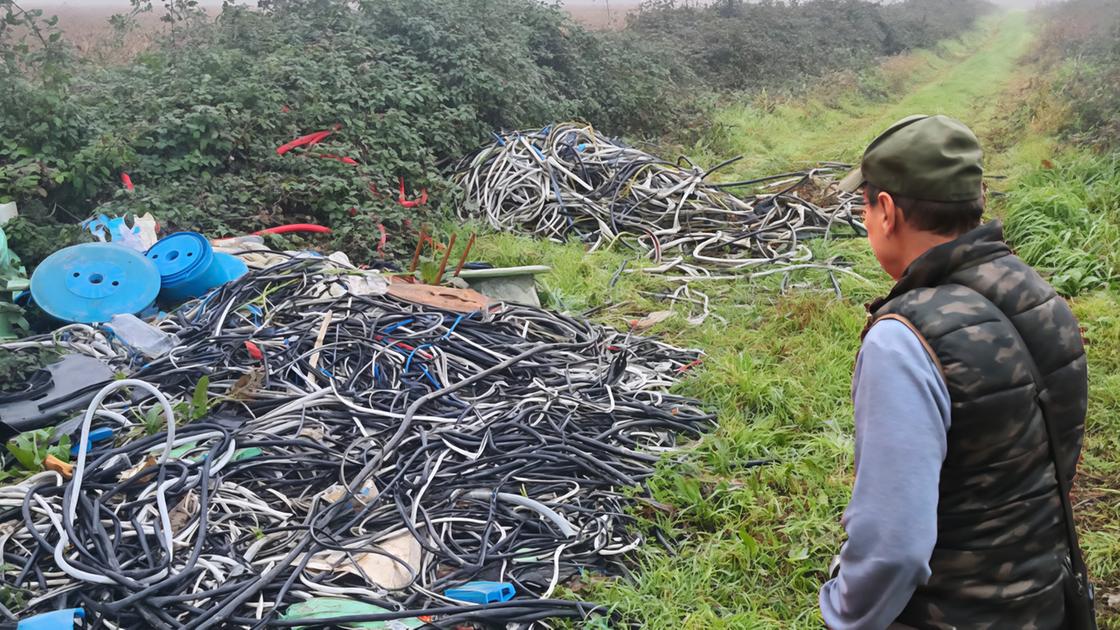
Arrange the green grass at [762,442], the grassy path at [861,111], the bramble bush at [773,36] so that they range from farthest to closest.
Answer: the bramble bush at [773,36]
the grassy path at [861,111]
the green grass at [762,442]

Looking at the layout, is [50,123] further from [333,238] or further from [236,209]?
[333,238]

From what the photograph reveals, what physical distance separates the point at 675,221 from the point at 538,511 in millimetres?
4877

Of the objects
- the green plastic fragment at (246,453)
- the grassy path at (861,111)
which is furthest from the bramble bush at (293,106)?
the green plastic fragment at (246,453)

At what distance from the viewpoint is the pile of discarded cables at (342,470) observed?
2.90 m

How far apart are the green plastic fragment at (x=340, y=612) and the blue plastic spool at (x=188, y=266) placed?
116 inches

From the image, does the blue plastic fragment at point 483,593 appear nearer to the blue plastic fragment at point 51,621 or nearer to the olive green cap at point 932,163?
the blue plastic fragment at point 51,621

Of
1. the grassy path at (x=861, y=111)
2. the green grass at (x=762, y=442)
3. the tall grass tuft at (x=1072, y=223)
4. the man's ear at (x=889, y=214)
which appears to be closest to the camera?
the man's ear at (x=889, y=214)

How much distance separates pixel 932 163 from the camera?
147 centimetres

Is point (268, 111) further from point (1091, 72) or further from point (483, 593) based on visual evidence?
point (1091, 72)

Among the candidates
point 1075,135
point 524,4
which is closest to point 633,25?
point 524,4

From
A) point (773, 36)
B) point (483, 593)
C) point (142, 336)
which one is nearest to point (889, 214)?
point (483, 593)

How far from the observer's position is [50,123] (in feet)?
20.2

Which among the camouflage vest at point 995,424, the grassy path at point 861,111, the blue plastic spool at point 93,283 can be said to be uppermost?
the camouflage vest at point 995,424

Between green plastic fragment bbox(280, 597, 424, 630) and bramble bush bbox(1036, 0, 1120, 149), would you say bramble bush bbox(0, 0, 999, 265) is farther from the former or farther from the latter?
bramble bush bbox(1036, 0, 1120, 149)
